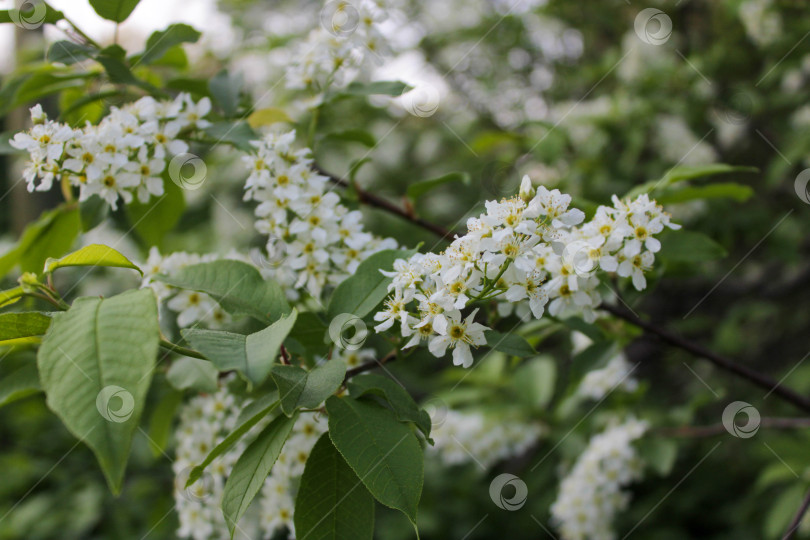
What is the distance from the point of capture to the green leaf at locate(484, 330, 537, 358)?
1105 millimetres

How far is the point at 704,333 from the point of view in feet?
11.9

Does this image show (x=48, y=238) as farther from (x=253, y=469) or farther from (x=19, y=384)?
(x=253, y=469)

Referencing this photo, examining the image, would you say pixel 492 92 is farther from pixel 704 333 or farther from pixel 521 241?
pixel 521 241

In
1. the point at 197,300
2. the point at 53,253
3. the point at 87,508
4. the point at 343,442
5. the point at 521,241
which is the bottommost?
the point at 87,508

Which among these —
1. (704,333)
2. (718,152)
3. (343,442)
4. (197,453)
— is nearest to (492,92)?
(718,152)

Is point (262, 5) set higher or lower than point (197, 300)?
lower

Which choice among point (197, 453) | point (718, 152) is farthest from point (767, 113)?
point (197, 453)

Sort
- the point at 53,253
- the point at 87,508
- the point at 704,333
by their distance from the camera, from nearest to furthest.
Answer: the point at 53,253 < the point at 87,508 < the point at 704,333

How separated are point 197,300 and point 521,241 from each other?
76 centimetres

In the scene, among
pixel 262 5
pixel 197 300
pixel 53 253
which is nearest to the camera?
pixel 197 300

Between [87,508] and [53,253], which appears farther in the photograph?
[87,508]

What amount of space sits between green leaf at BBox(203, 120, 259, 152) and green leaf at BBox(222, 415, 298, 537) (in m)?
0.61
